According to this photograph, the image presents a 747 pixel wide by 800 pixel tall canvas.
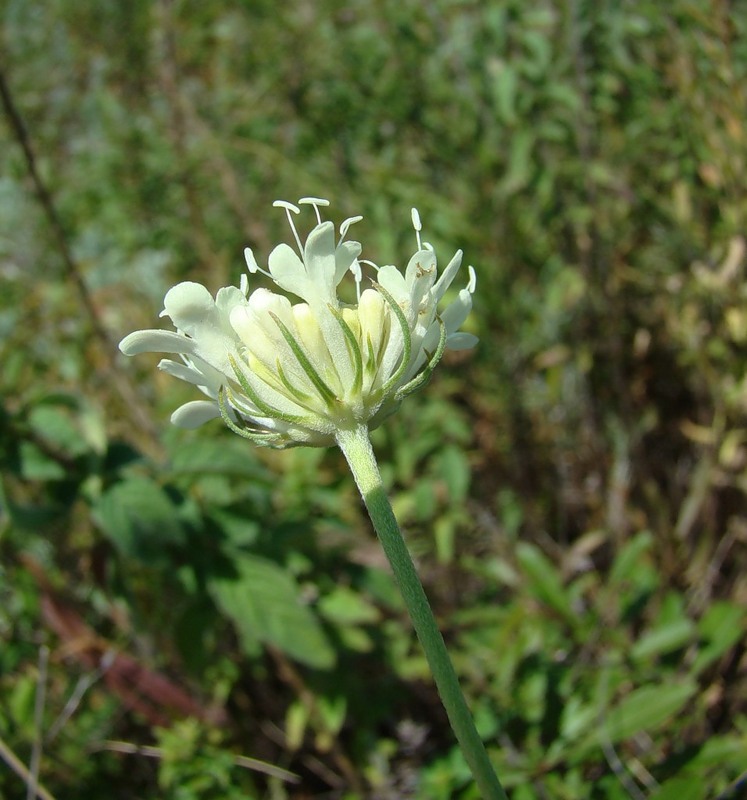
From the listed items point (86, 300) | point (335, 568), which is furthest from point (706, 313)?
point (86, 300)

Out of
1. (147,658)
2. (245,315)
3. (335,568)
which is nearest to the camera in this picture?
(245,315)

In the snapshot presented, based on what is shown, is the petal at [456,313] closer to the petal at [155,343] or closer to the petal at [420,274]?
the petal at [420,274]

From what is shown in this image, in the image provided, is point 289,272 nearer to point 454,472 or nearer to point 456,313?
point 456,313

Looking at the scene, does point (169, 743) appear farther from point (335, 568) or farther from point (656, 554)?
point (656, 554)

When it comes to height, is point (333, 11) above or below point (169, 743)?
above

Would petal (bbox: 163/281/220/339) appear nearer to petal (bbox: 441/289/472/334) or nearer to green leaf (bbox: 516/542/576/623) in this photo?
petal (bbox: 441/289/472/334)

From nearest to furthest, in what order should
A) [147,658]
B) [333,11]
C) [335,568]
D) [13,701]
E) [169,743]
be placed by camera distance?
1. [169,743]
2. [13,701]
3. [335,568]
4. [147,658]
5. [333,11]

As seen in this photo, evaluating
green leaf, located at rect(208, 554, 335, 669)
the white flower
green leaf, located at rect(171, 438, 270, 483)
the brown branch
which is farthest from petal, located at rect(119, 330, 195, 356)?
the brown branch
